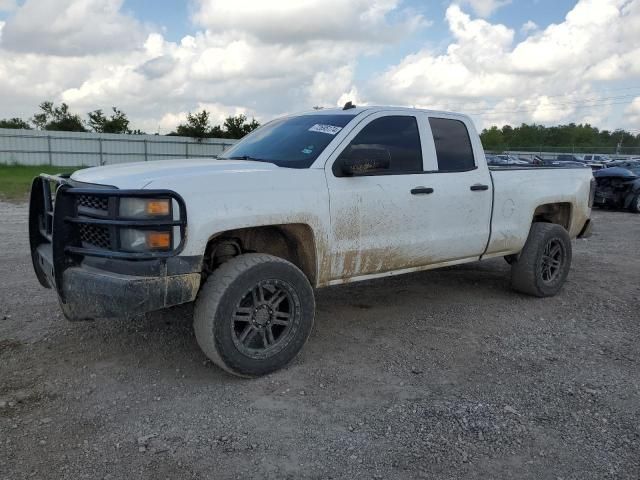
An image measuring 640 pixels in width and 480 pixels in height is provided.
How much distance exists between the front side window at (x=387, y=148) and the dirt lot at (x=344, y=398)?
1.42 m

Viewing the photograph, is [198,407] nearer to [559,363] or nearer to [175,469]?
[175,469]

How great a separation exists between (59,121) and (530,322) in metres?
51.8

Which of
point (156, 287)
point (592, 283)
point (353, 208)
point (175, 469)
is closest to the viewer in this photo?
point (175, 469)

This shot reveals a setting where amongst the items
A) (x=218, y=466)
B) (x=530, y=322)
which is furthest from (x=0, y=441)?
(x=530, y=322)

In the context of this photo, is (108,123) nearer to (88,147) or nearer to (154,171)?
(88,147)

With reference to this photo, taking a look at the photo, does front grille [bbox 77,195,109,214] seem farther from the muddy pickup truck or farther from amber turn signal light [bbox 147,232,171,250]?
amber turn signal light [bbox 147,232,171,250]

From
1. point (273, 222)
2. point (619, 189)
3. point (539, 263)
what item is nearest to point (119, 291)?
point (273, 222)

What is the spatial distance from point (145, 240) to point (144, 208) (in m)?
0.19

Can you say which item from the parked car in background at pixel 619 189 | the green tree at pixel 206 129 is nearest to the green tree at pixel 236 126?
the green tree at pixel 206 129

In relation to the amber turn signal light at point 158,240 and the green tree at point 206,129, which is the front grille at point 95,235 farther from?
the green tree at point 206,129

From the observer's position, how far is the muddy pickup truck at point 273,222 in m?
3.37

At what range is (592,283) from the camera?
22.2 feet

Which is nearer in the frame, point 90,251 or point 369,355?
point 90,251

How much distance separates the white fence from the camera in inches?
1256
